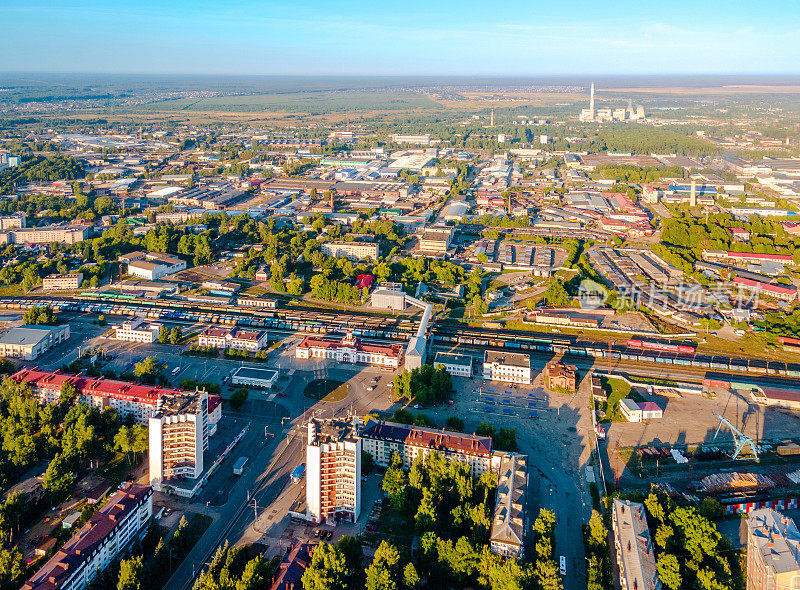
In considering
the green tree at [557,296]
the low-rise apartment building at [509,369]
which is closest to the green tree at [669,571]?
the low-rise apartment building at [509,369]

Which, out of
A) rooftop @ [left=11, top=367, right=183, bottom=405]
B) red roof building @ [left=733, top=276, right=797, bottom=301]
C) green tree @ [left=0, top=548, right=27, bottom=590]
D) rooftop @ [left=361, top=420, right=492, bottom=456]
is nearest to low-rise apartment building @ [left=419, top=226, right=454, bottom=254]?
red roof building @ [left=733, top=276, right=797, bottom=301]

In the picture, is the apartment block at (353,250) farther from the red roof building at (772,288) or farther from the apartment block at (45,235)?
the red roof building at (772,288)

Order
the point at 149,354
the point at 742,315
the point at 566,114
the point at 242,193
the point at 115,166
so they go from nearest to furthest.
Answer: the point at 149,354 < the point at 742,315 < the point at 242,193 < the point at 115,166 < the point at 566,114

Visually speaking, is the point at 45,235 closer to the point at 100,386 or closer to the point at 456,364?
the point at 100,386

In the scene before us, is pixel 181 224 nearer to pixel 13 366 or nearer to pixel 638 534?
pixel 13 366

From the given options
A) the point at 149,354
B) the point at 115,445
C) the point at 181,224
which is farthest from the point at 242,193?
the point at 115,445

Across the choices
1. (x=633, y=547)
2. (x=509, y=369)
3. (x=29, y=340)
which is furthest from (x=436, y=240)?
(x=633, y=547)

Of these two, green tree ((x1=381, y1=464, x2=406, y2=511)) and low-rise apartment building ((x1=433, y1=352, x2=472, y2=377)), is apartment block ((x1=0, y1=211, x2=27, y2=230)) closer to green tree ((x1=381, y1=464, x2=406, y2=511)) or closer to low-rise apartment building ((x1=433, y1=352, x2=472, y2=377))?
low-rise apartment building ((x1=433, y1=352, x2=472, y2=377))
